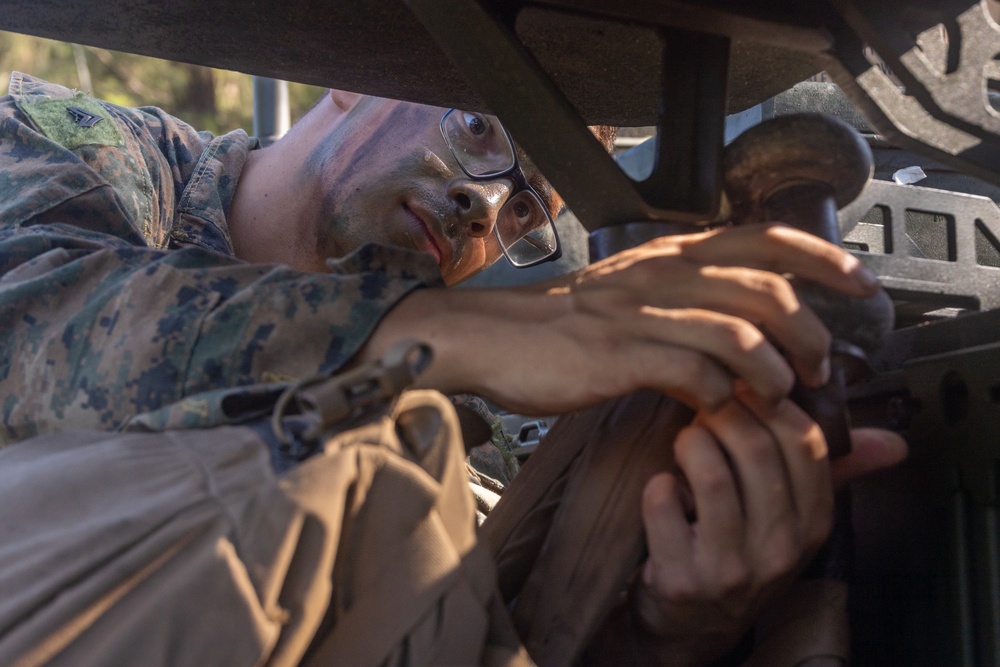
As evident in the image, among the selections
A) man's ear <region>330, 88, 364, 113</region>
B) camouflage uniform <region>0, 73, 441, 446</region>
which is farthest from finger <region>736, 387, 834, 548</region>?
man's ear <region>330, 88, 364, 113</region>

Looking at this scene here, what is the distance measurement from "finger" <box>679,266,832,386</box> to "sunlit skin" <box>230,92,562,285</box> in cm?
137

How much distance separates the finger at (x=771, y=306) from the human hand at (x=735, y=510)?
0.05 m

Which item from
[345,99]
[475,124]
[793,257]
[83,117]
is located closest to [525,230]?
[475,124]

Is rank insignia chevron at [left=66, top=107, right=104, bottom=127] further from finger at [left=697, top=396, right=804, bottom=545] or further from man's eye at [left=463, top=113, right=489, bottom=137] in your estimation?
finger at [left=697, top=396, right=804, bottom=545]

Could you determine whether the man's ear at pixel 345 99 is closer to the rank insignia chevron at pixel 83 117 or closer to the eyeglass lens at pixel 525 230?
the eyeglass lens at pixel 525 230

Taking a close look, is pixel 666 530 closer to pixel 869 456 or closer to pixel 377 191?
pixel 869 456

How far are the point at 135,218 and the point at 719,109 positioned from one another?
101 cm

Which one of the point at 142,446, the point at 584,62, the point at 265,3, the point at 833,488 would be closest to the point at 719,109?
the point at 584,62

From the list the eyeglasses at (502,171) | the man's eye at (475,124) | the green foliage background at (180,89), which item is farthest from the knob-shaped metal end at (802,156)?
the green foliage background at (180,89)

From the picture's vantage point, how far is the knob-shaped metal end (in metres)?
0.90

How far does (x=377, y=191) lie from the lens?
6.89 ft

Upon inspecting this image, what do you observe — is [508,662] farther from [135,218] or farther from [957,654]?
[135,218]

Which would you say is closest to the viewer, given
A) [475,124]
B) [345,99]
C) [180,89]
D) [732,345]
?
[732,345]

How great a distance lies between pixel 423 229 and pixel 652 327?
1.40 meters
